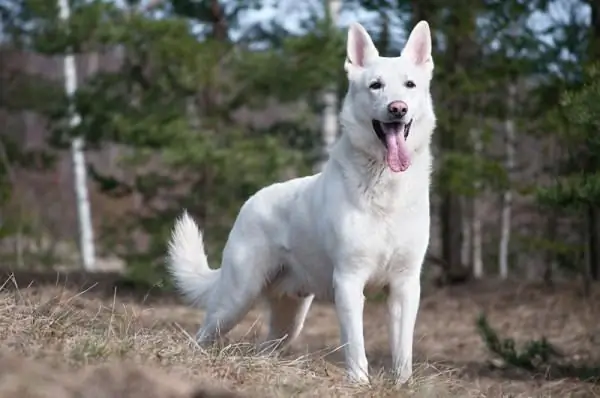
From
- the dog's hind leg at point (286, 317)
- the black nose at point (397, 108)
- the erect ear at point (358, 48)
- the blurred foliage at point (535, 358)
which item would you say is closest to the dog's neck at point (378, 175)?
the black nose at point (397, 108)

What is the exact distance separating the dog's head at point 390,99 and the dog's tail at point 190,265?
1.52 metres

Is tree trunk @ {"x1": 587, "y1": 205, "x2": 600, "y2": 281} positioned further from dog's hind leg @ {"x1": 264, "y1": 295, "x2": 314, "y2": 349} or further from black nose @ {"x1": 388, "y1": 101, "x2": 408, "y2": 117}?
black nose @ {"x1": 388, "y1": 101, "x2": 408, "y2": 117}

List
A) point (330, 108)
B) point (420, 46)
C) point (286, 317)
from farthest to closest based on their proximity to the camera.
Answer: point (330, 108), point (286, 317), point (420, 46)

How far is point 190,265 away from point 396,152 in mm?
1833

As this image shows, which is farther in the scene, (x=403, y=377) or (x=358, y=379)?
(x=403, y=377)

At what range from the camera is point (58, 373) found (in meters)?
3.54

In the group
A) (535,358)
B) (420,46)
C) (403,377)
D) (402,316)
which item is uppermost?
(420,46)

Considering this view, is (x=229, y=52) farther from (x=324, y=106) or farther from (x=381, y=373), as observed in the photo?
(x=381, y=373)

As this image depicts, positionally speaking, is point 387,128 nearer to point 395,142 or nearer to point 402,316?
point 395,142

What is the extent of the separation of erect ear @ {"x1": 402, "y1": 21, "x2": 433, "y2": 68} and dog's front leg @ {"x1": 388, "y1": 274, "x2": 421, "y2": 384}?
1.23m

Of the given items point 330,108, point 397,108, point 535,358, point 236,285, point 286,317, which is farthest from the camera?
point 330,108

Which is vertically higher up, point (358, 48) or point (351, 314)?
point (358, 48)

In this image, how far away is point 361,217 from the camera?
514cm

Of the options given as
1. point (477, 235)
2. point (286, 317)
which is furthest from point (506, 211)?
point (286, 317)
